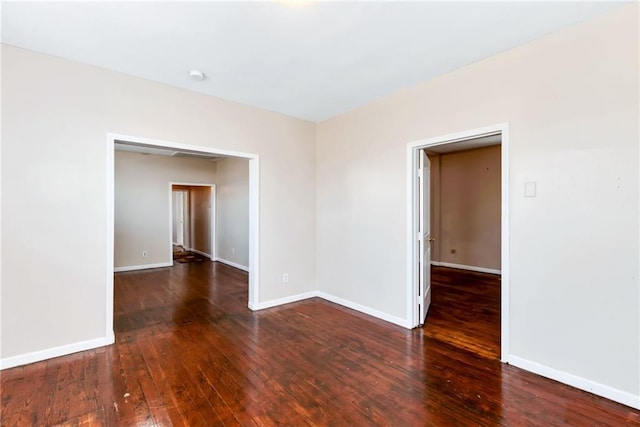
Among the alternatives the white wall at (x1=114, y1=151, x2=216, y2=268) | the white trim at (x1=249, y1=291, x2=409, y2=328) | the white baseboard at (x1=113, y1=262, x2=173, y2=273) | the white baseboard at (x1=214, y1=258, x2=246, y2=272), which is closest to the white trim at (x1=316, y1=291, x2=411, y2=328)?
the white trim at (x1=249, y1=291, x2=409, y2=328)

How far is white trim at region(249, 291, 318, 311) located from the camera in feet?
13.4

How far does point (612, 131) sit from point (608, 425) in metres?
1.96

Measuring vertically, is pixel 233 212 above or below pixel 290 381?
above

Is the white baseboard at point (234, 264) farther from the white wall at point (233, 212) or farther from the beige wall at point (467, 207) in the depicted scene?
the beige wall at point (467, 207)

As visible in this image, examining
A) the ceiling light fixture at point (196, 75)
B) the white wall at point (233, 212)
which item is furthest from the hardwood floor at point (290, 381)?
the white wall at point (233, 212)

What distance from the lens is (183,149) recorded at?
349cm

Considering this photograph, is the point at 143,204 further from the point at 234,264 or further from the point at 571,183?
the point at 571,183

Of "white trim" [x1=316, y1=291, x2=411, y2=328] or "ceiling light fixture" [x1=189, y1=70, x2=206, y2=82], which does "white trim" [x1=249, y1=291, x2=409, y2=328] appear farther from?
"ceiling light fixture" [x1=189, y1=70, x2=206, y2=82]

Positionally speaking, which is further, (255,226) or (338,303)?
(338,303)

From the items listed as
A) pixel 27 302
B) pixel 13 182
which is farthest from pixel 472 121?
pixel 27 302

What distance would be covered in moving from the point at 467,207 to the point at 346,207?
4061mm

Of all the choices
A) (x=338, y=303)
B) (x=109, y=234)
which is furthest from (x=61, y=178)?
(x=338, y=303)

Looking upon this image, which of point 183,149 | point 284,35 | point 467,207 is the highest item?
point 284,35

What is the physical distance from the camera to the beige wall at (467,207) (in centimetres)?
641
